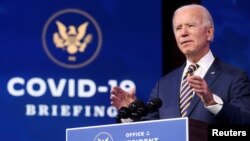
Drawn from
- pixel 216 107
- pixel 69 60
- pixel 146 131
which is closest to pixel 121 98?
pixel 216 107

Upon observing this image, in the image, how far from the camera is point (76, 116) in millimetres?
5191

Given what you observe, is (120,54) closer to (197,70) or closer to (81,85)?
(81,85)

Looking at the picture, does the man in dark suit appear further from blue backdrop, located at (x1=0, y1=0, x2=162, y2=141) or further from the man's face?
blue backdrop, located at (x1=0, y1=0, x2=162, y2=141)

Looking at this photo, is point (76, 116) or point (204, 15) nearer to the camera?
point (204, 15)

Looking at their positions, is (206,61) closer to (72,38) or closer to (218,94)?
(218,94)

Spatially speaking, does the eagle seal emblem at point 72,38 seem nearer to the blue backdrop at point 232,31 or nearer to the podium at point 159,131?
the blue backdrop at point 232,31

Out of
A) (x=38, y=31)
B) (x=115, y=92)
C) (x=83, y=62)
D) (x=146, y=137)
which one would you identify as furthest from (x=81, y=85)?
(x=146, y=137)

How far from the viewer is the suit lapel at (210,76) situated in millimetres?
3135

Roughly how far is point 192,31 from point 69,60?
2092 millimetres

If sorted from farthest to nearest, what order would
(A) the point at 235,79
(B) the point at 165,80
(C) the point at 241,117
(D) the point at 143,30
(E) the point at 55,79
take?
(D) the point at 143,30
(E) the point at 55,79
(B) the point at 165,80
(A) the point at 235,79
(C) the point at 241,117

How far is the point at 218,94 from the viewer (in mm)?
3133

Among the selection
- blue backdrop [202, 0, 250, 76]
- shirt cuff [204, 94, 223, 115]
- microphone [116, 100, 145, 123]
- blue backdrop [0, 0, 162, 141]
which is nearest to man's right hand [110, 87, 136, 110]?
microphone [116, 100, 145, 123]

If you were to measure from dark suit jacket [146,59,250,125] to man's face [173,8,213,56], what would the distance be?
12 cm

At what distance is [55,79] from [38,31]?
38cm
